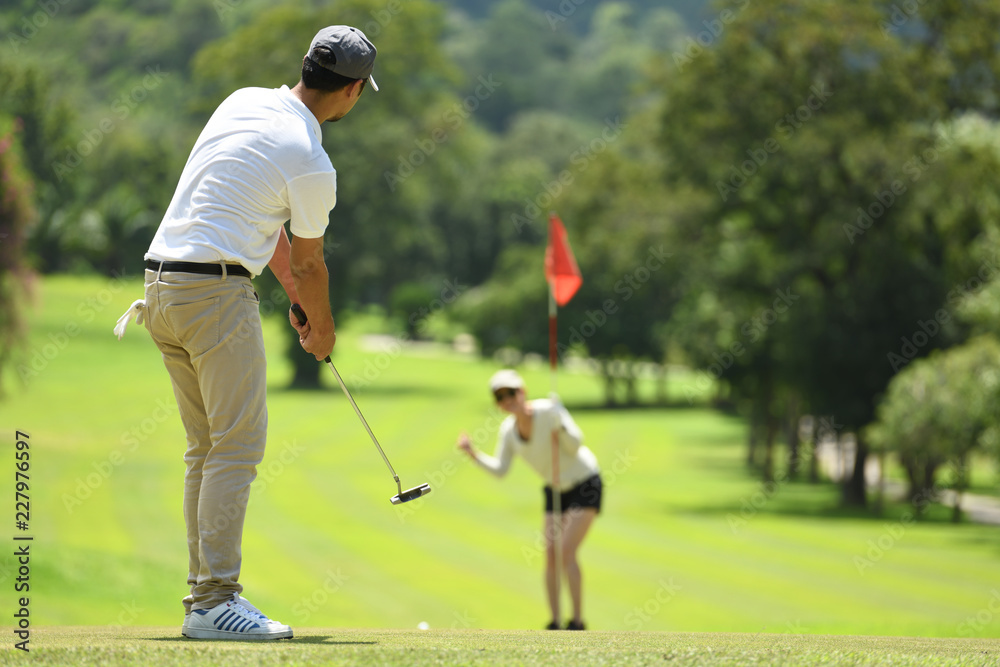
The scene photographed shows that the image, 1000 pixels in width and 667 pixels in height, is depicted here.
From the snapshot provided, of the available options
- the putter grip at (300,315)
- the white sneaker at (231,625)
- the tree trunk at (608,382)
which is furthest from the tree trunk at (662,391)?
the white sneaker at (231,625)

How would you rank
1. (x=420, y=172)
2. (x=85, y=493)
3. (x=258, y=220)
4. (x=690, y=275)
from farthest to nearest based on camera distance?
(x=420, y=172)
(x=690, y=275)
(x=85, y=493)
(x=258, y=220)

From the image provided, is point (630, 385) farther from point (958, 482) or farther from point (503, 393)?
point (503, 393)

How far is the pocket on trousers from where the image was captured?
13.8ft

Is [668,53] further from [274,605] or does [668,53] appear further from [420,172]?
[420,172]

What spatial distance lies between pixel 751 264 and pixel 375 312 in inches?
2599

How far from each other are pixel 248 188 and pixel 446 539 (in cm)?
2172

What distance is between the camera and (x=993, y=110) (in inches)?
1261

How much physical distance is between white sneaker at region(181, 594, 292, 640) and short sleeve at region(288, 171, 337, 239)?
1345 millimetres

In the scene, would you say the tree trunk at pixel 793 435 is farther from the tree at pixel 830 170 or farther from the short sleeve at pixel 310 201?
the short sleeve at pixel 310 201

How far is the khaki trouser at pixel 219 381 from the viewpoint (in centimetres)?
422

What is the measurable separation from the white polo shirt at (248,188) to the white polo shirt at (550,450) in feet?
17.0

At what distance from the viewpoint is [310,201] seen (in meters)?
4.21

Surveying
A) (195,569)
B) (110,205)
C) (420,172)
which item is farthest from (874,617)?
(110,205)

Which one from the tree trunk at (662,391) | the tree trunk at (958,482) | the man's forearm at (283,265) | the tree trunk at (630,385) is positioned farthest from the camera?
the tree trunk at (662,391)
